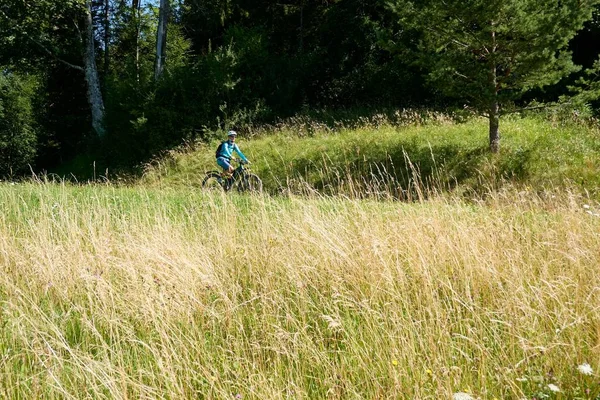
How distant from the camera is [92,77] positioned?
2339 centimetres

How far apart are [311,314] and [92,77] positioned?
24227 millimetres

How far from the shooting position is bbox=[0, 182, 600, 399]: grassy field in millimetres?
2266

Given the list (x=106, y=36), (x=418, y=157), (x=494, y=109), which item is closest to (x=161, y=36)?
(x=106, y=36)

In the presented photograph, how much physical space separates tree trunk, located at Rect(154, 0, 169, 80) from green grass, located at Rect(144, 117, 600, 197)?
532cm

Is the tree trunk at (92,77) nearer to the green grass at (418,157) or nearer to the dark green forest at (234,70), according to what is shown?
the dark green forest at (234,70)

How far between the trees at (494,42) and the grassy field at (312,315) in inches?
314

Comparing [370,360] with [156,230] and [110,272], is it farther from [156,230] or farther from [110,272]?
[156,230]

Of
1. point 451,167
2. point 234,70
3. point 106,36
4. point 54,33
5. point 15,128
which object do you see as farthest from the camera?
point 106,36

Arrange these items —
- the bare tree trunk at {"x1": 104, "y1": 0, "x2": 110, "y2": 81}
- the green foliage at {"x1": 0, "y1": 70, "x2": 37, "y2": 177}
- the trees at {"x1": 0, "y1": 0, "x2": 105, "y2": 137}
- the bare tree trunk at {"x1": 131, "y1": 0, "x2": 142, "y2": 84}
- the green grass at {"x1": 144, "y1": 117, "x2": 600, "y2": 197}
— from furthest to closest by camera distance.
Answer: the green foliage at {"x1": 0, "y1": 70, "x2": 37, "y2": 177}, the bare tree trunk at {"x1": 104, "y1": 0, "x2": 110, "y2": 81}, the bare tree trunk at {"x1": 131, "y1": 0, "x2": 142, "y2": 84}, the trees at {"x1": 0, "y1": 0, "x2": 105, "y2": 137}, the green grass at {"x1": 144, "y1": 117, "x2": 600, "y2": 197}

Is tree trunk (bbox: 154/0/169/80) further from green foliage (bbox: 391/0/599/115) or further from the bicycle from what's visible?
green foliage (bbox: 391/0/599/115)

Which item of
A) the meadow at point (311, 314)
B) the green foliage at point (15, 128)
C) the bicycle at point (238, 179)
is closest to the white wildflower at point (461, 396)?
the meadow at point (311, 314)

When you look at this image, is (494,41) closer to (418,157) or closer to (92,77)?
(418,157)

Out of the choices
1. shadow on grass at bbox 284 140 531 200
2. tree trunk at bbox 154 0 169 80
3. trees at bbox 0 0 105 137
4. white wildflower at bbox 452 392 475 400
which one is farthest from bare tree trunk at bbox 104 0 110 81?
white wildflower at bbox 452 392 475 400

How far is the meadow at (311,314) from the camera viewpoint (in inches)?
89.2
